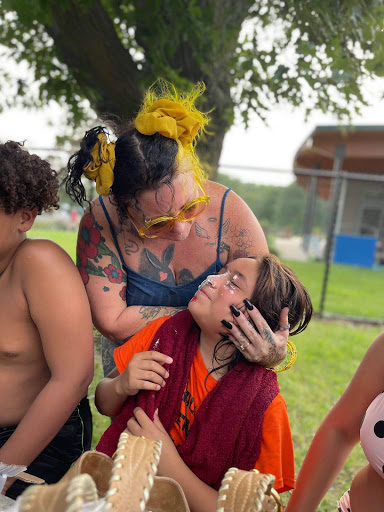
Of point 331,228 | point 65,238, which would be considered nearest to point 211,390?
point 65,238

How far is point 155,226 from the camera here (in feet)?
5.97

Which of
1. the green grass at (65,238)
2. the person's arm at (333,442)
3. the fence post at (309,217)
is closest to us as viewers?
the person's arm at (333,442)

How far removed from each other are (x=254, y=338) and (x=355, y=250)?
14.4 meters

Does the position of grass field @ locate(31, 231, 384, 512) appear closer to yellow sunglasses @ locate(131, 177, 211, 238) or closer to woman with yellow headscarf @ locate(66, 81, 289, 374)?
woman with yellow headscarf @ locate(66, 81, 289, 374)

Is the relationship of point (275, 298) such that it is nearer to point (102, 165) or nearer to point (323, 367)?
point (102, 165)

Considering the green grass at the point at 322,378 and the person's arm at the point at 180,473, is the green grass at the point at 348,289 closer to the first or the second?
the green grass at the point at 322,378

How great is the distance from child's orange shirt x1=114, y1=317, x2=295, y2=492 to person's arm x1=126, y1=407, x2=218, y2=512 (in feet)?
0.39

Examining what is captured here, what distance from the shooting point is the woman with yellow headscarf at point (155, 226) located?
1.73 metres

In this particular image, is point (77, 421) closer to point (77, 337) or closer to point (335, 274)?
point (77, 337)

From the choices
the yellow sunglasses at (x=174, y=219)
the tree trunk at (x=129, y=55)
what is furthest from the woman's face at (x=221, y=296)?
the tree trunk at (x=129, y=55)

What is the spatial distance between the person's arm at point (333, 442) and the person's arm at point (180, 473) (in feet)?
0.88

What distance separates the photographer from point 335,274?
1261 cm

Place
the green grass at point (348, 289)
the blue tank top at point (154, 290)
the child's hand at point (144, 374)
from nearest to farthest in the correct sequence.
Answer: the child's hand at point (144, 374) → the blue tank top at point (154, 290) → the green grass at point (348, 289)

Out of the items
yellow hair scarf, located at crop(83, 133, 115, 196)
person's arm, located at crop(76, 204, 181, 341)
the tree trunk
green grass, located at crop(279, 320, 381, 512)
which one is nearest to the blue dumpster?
green grass, located at crop(279, 320, 381, 512)
